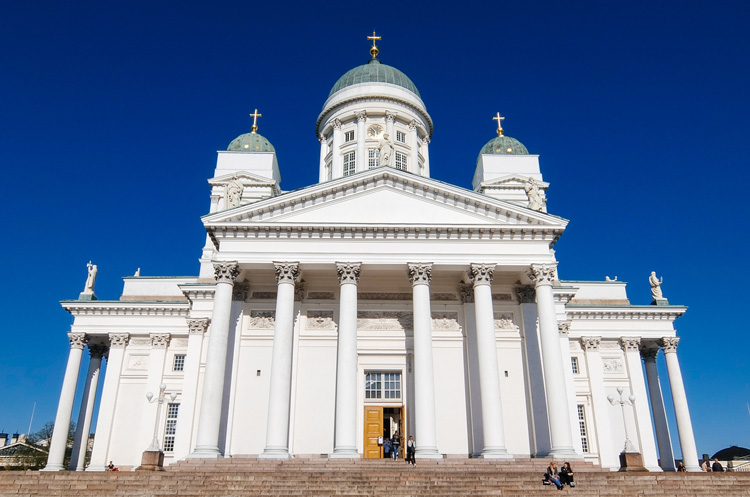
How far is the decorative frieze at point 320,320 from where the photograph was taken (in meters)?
25.4

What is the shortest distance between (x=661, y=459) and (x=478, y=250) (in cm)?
2066

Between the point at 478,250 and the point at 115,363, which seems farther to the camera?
the point at 115,363

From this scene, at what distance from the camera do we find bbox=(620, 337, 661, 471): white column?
106 ft

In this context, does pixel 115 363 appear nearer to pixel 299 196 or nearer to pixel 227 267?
pixel 227 267

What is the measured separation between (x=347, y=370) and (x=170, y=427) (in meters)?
15.3

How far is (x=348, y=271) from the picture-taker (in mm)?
23250

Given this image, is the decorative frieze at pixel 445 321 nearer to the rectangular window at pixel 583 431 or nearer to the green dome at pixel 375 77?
the rectangular window at pixel 583 431

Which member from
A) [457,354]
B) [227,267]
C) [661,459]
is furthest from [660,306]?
[227,267]

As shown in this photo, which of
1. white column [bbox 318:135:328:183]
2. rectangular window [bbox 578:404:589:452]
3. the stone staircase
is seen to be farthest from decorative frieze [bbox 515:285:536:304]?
white column [bbox 318:135:328:183]

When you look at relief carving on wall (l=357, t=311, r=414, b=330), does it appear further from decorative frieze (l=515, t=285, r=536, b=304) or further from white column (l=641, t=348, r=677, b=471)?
white column (l=641, t=348, r=677, b=471)

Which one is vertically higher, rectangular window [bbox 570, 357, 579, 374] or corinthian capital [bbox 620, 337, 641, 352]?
corinthian capital [bbox 620, 337, 641, 352]

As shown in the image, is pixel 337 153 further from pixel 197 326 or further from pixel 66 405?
pixel 66 405

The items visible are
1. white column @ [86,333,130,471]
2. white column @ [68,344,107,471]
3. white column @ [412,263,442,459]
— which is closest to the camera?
white column @ [412,263,442,459]

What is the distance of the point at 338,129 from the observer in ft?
129
